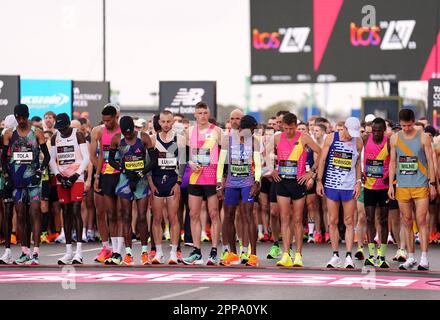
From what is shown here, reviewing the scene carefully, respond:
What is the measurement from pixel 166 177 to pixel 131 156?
63 centimetres

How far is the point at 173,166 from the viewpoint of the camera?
17.5 meters

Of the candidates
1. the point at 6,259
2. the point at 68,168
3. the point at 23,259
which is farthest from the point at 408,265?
the point at 6,259

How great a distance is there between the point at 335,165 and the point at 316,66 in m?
22.0

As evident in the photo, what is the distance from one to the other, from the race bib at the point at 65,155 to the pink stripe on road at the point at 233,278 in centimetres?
223

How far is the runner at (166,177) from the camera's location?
57.0 feet

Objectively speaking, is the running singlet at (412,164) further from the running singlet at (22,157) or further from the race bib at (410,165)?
the running singlet at (22,157)

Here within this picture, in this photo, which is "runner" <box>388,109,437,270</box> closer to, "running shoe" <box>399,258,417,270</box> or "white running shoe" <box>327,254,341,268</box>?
"running shoe" <box>399,258,417,270</box>

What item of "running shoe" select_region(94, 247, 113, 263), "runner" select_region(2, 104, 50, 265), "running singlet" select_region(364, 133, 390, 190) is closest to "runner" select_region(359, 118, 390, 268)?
"running singlet" select_region(364, 133, 390, 190)

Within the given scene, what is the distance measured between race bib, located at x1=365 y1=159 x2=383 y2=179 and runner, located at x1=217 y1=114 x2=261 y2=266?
1671mm

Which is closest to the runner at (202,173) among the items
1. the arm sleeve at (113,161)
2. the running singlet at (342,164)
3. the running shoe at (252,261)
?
the running shoe at (252,261)
